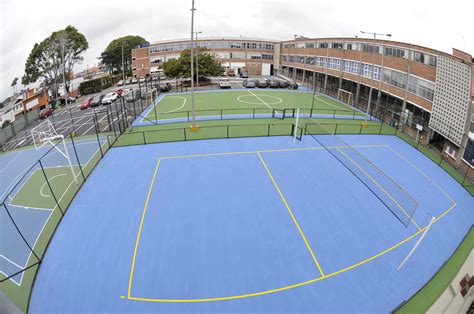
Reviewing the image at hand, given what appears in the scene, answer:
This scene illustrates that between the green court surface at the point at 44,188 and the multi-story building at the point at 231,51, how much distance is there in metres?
60.5

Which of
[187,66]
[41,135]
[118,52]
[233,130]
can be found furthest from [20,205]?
[118,52]

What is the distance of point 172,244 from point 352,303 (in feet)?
26.3

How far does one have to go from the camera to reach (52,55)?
170 feet

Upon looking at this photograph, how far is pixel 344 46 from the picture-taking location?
141 ft

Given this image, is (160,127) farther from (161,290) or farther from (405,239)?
(405,239)

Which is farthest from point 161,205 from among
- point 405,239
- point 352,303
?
point 405,239

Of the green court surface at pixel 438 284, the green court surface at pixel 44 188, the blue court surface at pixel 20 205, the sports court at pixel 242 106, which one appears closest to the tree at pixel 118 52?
the sports court at pixel 242 106

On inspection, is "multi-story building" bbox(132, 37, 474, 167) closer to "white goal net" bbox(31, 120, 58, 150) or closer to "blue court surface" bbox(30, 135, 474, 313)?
"blue court surface" bbox(30, 135, 474, 313)

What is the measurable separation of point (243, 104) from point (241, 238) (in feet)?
90.0

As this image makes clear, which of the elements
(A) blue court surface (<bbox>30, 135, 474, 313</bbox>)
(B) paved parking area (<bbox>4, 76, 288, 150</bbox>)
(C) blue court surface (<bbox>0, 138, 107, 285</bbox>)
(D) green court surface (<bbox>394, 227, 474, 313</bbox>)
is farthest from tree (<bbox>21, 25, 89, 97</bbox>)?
(D) green court surface (<bbox>394, 227, 474, 313</bbox>)

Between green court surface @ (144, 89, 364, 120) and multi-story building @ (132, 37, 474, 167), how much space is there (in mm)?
4615

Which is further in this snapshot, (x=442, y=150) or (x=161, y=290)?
(x=442, y=150)

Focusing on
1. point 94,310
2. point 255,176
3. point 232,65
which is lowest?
point 94,310

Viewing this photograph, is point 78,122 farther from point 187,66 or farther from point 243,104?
point 187,66
